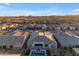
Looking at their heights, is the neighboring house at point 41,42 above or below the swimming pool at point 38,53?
above

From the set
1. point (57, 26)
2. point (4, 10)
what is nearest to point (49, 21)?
point (57, 26)

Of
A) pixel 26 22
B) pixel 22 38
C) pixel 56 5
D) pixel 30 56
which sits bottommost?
pixel 30 56

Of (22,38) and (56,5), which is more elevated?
(56,5)

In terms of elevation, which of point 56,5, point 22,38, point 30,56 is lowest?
point 30,56

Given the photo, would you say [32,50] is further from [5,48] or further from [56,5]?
[56,5]

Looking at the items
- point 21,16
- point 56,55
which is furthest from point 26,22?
point 56,55

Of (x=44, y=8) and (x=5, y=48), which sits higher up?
(x=44, y=8)

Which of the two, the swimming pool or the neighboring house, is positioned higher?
the neighboring house

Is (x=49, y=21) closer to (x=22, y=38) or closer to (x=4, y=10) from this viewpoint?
(x=22, y=38)

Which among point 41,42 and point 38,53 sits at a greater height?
point 41,42
